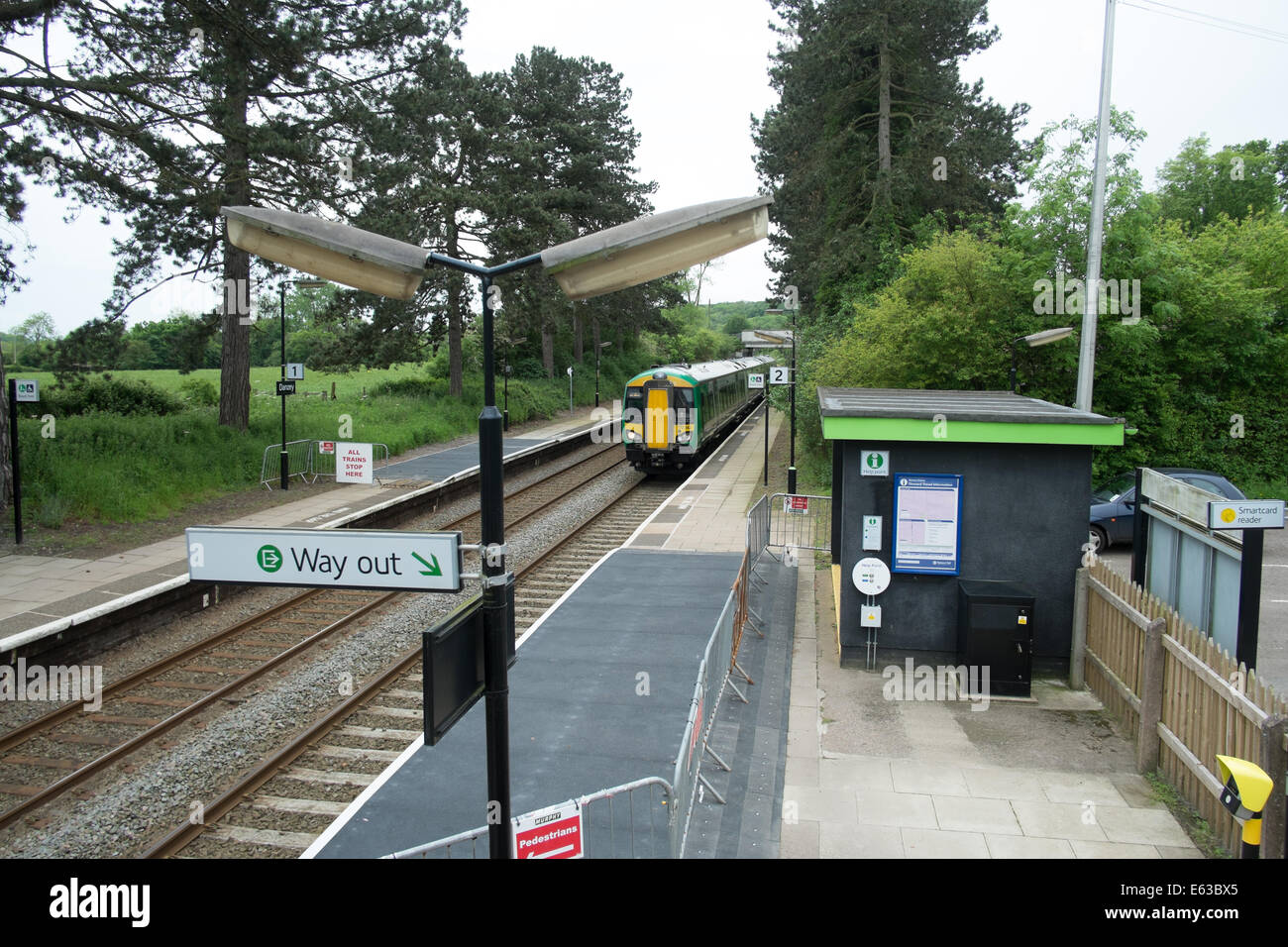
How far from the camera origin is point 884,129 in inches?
1070

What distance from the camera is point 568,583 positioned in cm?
1489

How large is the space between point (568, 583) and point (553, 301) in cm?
2322

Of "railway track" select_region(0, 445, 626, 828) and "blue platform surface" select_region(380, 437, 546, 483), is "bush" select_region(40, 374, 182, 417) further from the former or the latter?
"railway track" select_region(0, 445, 626, 828)

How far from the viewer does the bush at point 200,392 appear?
29875mm

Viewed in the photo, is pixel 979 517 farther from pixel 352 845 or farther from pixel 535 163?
pixel 535 163

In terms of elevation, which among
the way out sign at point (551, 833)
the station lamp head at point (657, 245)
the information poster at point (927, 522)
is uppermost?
the station lamp head at point (657, 245)

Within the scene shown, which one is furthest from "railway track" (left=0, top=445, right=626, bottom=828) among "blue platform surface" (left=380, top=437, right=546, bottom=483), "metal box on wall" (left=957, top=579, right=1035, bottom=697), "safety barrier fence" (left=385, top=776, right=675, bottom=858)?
"blue platform surface" (left=380, top=437, right=546, bottom=483)

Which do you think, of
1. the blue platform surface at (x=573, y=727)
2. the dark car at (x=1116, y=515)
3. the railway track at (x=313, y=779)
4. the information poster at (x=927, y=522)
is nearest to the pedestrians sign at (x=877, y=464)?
the information poster at (x=927, y=522)

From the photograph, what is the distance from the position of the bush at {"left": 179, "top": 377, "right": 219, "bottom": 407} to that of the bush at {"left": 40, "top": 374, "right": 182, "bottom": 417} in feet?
13.9

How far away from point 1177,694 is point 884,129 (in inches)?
928

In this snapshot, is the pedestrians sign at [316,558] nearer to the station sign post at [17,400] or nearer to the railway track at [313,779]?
the railway track at [313,779]

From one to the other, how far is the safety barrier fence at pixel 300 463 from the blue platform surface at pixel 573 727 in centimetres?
1232

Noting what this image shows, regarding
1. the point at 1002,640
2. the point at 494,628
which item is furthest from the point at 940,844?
the point at 494,628
